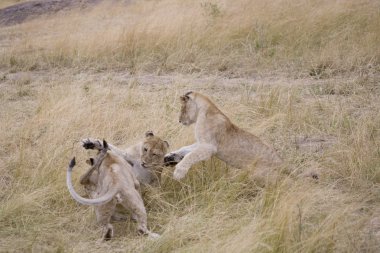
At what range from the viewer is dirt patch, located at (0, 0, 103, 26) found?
16641 mm

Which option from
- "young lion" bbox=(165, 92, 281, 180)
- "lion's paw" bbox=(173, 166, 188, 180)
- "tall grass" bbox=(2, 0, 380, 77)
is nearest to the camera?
"lion's paw" bbox=(173, 166, 188, 180)

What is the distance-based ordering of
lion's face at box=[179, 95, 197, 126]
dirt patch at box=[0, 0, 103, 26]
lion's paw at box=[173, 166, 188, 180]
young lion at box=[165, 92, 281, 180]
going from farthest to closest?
dirt patch at box=[0, 0, 103, 26] < lion's face at box=[179, 95, 197, 126] < young lion at box=[165, 92, 281, 180] < lion's paw at box=[173, 166, 188, 180]

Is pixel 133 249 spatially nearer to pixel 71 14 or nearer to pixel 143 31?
pixel 143 31

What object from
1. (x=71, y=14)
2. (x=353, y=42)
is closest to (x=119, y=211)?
(x=353, y=42)

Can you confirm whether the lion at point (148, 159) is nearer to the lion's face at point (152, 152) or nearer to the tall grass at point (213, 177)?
the lion's face at point (152, 152)

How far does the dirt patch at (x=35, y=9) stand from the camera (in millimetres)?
16641

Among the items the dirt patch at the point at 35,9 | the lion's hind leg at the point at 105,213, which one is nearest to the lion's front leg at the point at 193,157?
the lion's hind leg at the point at 105,213

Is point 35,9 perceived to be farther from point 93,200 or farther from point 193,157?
point 93,200

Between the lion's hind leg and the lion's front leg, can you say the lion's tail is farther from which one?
the lion's front leg

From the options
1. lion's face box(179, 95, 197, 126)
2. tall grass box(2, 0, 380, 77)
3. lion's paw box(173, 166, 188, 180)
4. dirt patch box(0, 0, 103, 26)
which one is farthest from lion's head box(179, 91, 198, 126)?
dirt patch box(0, 0, 103, 26)

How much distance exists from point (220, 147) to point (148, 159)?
57 centimetres

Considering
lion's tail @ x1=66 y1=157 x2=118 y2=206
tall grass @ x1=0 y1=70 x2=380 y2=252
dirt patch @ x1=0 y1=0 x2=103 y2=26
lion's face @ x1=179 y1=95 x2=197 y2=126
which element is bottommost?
tall grass @ x1=0 y1=70 x2=380 y2=252

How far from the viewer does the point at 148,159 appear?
422cm

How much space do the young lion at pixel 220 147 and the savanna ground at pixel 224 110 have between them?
0.13 metres
